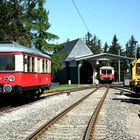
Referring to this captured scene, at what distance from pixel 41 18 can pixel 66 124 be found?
40.7 metres

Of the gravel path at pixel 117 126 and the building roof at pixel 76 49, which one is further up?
the building roof at pixel 76 49

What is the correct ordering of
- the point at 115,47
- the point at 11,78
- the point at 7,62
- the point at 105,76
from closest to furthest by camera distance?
the point at 11,78, the point at 7,62, the point at 105,76, the point at 115,47

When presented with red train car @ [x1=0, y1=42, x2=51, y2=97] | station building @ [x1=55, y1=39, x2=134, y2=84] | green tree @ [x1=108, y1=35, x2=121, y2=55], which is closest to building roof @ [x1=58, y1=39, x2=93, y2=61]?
station building @ [x1=55, y1=39, x2=134, y2=84]

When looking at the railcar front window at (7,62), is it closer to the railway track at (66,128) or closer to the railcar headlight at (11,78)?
the railcar headlight at (11,78)

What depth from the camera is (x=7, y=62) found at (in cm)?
2108

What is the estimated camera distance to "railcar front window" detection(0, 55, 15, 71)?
68.9ft

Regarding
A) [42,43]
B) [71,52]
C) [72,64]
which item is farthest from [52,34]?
[71,52]

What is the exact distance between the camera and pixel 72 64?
237ft

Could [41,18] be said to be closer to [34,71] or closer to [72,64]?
[72,64]

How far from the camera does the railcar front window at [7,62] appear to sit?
68.9 ft

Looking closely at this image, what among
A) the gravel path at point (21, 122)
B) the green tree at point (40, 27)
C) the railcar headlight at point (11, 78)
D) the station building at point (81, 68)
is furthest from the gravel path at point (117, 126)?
the station building at point (81, 68)

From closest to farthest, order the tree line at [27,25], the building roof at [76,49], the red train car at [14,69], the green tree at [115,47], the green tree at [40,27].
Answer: the red train car at [14,69]
the tree line at [27,25]
the green tree at [40,27]
the building roof at [76,49]
the green tree at [115,47]

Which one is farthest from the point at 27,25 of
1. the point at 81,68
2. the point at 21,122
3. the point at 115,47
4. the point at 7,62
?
the point at 115,47

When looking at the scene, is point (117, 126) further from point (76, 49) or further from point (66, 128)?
point (76, 49)
